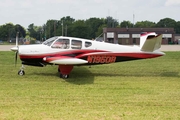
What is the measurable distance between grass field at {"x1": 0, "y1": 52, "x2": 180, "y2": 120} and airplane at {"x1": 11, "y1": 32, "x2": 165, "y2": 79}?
86 centimetres

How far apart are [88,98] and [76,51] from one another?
432cm

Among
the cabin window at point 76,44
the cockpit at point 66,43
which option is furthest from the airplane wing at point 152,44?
the cabin window at point 76,44

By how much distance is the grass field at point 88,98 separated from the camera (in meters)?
5.82

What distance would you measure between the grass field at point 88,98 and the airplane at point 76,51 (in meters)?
0.86

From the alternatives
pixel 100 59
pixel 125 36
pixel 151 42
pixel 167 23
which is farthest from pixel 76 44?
pixel 167 23

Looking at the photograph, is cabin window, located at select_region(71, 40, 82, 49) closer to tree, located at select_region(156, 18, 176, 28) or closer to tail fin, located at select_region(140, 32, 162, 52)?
tail fin, located at select_region(140, 32, 162, 52)

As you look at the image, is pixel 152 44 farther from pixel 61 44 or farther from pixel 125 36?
pixel 125 36

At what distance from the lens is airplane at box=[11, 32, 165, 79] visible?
1102cm

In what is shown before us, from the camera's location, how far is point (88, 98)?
7.32 metres

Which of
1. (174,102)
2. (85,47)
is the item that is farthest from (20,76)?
(174,102)

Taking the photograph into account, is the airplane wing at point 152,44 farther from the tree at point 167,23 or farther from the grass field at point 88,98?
the tree at point 167,23

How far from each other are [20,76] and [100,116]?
641cm

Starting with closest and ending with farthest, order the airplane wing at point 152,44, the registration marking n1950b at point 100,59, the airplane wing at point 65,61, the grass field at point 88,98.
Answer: the grass field at point 88,98
the airplane wing at point 65,61
the airplane wing at point 152,44
the registration marking n1950b at point 100,59

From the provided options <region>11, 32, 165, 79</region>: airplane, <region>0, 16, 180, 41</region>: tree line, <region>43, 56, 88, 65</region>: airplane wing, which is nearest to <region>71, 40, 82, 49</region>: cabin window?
<region>11, 32, 165, 79</region>: airplane
